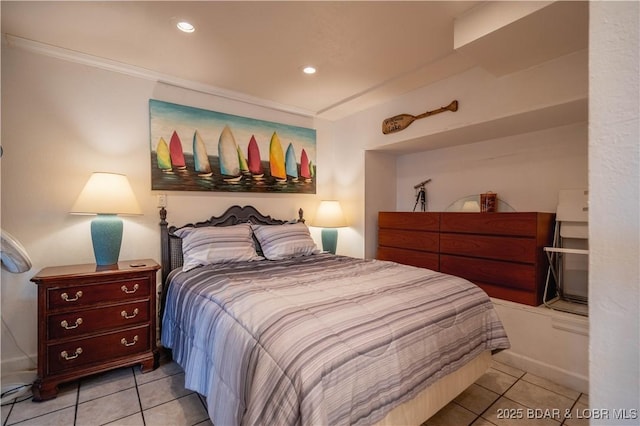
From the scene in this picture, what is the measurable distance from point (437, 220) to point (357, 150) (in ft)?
4.35

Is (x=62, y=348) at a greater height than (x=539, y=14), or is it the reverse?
(x=539, y=14)

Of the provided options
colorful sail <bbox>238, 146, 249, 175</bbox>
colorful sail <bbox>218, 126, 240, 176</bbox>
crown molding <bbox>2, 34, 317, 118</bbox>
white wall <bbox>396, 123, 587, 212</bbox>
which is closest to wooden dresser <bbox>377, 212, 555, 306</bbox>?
white wall <bbox>396, 123, 587, 212</bbox>

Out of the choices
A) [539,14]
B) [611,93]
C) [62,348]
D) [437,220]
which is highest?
[539,14]

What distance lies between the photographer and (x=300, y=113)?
3654 mm

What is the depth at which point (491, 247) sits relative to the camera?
2.56m

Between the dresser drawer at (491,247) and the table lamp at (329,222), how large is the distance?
119 cm

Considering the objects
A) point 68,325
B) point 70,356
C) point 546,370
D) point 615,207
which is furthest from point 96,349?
point 546,370

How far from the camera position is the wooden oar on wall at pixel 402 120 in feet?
9.11

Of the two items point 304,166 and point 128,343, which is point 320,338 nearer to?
point 128,343

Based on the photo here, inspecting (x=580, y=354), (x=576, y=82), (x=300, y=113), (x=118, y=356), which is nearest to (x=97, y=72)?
(x=300, y=113)

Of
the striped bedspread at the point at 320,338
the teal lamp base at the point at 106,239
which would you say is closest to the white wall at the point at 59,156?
the teal lamp base at the point at 106,239

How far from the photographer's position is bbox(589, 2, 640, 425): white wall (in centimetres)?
39

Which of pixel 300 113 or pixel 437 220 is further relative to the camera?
pixel 300 113

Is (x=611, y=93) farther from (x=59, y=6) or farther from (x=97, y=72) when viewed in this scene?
(x=97, y=72)
